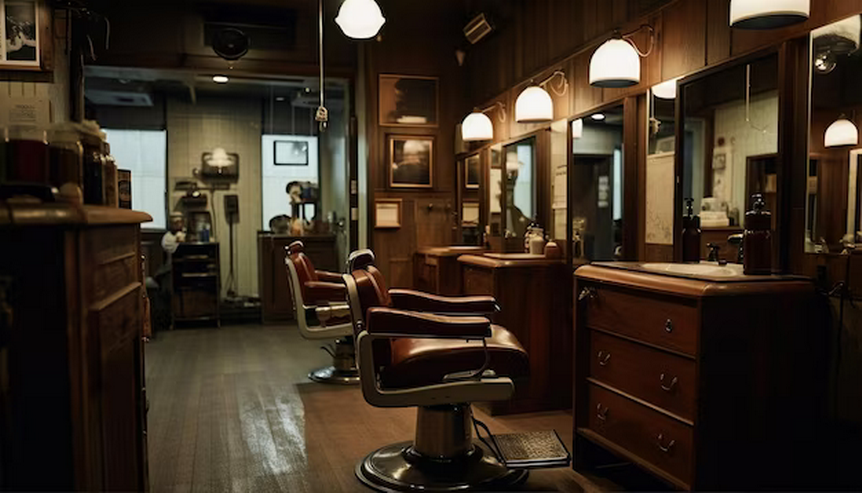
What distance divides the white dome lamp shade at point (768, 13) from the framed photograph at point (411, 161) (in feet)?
11.9

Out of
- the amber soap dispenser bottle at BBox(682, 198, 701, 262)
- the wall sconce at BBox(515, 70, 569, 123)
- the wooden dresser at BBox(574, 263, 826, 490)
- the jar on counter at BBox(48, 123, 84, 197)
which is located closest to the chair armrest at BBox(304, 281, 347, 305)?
the wall sconce at BBox(515, 70, 569, 123)

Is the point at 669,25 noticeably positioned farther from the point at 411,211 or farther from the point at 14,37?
the point at 14,37

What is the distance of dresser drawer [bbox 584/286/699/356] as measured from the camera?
1.94 metres

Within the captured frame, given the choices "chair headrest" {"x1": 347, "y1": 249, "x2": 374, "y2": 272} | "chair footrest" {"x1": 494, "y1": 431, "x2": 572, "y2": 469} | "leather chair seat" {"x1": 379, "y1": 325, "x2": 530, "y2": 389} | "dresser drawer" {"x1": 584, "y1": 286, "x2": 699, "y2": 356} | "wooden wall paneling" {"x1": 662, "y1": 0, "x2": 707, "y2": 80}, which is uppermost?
"wooden wall paneling" {"x1": 662, "y1": 0, "x2": 707, "y2": 80}

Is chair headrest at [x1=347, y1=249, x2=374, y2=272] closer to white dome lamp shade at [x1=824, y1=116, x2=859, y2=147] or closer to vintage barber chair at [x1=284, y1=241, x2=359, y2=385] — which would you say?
vintage barber chair at [x1=284, y1=241, x2=359, y2=385]

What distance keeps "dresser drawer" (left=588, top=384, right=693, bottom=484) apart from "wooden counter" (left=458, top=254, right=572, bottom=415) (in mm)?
999

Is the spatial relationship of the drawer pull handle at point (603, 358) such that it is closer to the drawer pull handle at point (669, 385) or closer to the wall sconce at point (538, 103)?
the drawer pull handle at point (669, 385)

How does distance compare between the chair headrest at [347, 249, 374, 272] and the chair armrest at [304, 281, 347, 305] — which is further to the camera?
the chair armrest at [304, 281, 347, 305]

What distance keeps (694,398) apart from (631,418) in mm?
391

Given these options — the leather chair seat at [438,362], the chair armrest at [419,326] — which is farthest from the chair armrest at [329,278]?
the chair armrest at [419,326]

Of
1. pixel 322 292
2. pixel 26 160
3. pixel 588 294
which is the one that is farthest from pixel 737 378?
pixel 322 292

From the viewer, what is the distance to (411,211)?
5.60 meters

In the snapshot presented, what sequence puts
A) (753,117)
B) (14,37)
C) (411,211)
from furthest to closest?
(411,211) → (14,37) → (753,117)

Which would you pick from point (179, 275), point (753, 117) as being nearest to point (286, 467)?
point (753, 117)
